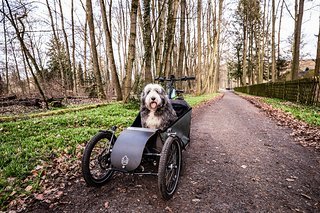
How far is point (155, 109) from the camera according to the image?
3.20 metres

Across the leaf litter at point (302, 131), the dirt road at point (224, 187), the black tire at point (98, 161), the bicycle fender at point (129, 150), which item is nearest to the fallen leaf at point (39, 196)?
the dirt road at point (224, 187)

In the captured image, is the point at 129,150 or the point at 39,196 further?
the point at 39,196

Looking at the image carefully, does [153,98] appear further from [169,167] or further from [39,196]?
[39,196]

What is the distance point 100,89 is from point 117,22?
1647cm

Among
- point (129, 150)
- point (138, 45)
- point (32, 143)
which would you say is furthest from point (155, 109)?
point (138, 45)

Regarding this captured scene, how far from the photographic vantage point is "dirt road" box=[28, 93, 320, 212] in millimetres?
2342

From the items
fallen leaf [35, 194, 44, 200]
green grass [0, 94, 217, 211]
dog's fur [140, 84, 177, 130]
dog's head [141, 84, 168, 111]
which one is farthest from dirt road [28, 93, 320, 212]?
dog's head [141, 84, 168, 111]

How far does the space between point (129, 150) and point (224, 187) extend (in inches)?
54.0

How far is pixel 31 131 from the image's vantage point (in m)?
5.13

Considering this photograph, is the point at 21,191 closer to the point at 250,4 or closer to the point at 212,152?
the point at 212,152

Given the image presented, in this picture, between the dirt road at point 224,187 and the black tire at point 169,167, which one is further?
the dirt road at point 224,187

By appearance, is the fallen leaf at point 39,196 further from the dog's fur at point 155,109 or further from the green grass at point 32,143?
the dog's fur at point 155,109

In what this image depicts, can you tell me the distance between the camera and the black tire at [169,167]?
2.21m

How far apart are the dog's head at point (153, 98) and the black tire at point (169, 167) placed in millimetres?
728
